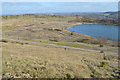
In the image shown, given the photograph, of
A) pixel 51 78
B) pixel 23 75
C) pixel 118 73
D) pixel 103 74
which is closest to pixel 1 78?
pixel 23 75

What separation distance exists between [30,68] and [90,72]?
5023 millimetres

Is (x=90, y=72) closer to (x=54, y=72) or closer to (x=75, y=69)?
(x=75, y=69)

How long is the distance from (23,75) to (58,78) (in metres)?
2.38

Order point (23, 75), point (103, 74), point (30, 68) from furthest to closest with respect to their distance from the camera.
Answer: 1. point (103, 74)
2. point (30, 68)
3. point (23, 75)

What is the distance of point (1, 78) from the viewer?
780 cm

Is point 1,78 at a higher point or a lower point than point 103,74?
higher

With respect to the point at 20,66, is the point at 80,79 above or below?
below

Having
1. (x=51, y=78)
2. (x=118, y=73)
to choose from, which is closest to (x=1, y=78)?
(x=51, y=78)

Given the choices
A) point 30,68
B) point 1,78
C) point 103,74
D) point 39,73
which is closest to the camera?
point 1,78

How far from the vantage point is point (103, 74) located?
36.1 ft

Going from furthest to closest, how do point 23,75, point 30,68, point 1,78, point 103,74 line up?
point 103,74 < point 30,68 < point 23,75 < point 1,78

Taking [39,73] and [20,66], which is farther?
[20,66]

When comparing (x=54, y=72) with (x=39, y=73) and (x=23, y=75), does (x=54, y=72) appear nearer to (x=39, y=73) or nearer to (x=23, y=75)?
(x=39, y=73)

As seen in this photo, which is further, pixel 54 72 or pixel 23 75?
pixel 54 72
